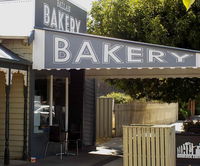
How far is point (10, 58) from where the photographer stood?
8.98m

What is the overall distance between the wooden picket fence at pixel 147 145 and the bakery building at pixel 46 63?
5.13 feet

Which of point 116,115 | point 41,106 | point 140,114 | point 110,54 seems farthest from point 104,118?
point 110,54

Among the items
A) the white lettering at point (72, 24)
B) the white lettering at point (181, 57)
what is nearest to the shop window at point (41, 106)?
the white lettering at point (72, 24)

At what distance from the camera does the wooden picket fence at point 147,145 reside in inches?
306

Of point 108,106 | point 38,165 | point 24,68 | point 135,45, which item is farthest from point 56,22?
point 108,106

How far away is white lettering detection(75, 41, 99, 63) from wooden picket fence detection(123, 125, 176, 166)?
2.08 metres

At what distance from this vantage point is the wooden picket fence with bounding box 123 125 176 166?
25.5 feet

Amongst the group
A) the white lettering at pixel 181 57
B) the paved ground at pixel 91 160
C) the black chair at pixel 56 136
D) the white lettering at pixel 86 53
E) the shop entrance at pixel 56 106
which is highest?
the white lettering at pixel 86 53

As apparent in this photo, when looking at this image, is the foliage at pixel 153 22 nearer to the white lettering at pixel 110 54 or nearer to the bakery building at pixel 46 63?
the bakery building at pixel 46 63

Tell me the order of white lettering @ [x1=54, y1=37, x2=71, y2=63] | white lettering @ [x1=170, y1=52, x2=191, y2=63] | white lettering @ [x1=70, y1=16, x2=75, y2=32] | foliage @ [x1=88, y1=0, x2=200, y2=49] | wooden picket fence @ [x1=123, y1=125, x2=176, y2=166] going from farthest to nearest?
foliage @ [x1=88, y1=0, x2=200, y2=49] → white lettering @ [x1=70, y1=16, x2=75, y2=32] → white lettering @ [x1=54, y1=37, x2=71, y2=63] → white lettering @ [x1=170, y1=52, x2=191, y2=63] → wooden picket fence @ [x1=123, y1=125, x2=176, y2=166]

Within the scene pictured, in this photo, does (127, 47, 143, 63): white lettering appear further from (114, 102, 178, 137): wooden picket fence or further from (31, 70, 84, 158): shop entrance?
(114, 102, 178, 137): wooden picket fence

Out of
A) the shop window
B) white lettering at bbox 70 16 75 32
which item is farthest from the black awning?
white lettering at bbox 70 16 75 32

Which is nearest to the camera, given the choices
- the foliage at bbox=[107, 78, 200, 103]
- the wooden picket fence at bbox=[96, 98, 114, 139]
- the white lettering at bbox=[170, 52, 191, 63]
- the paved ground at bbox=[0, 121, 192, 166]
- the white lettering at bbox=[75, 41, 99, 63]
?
the white lettering at bbox=[170, 52, 191, 63]

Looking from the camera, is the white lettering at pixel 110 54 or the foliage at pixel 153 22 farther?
the foliage at pixel 153 22
